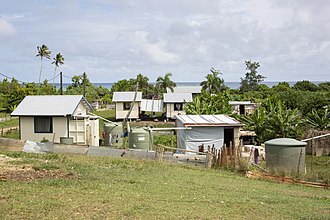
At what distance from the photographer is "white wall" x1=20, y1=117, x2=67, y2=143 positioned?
29156mm

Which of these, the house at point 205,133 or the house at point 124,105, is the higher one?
the house at point 124,105

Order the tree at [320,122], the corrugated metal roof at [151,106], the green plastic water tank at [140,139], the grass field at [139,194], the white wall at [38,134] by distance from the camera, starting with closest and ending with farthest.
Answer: the grass field at [139,194]
the green plastic water tank at [140,139]
the white wall at [38,134]
the tree at [320,122]
the corrugated metal roof at [151,106]

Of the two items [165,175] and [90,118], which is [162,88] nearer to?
[90,118]

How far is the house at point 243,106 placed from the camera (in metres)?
48.8

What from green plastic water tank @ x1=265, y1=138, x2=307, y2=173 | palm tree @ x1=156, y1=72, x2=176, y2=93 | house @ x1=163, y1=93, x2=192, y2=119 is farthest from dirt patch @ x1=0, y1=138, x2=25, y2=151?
palm tree @ x1=156, y1=72, x2=176, y2=93

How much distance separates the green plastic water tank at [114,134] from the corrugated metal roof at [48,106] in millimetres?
3030

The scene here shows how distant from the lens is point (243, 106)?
163 feet

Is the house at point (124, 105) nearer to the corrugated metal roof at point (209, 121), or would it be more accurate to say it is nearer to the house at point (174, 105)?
the house at point (174, 105)

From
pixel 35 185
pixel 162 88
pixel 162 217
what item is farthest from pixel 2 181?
pixel 162 88

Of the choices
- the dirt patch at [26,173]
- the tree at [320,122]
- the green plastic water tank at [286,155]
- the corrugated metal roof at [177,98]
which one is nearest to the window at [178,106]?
the corrugated metal roof at [177,98]

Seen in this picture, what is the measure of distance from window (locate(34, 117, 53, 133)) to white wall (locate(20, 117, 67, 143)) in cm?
22

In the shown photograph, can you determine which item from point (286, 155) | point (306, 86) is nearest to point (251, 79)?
point (306, 86)

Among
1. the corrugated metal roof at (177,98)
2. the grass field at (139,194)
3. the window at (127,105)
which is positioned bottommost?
the grass field at (139,194)

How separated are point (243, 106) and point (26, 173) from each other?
3902cm
